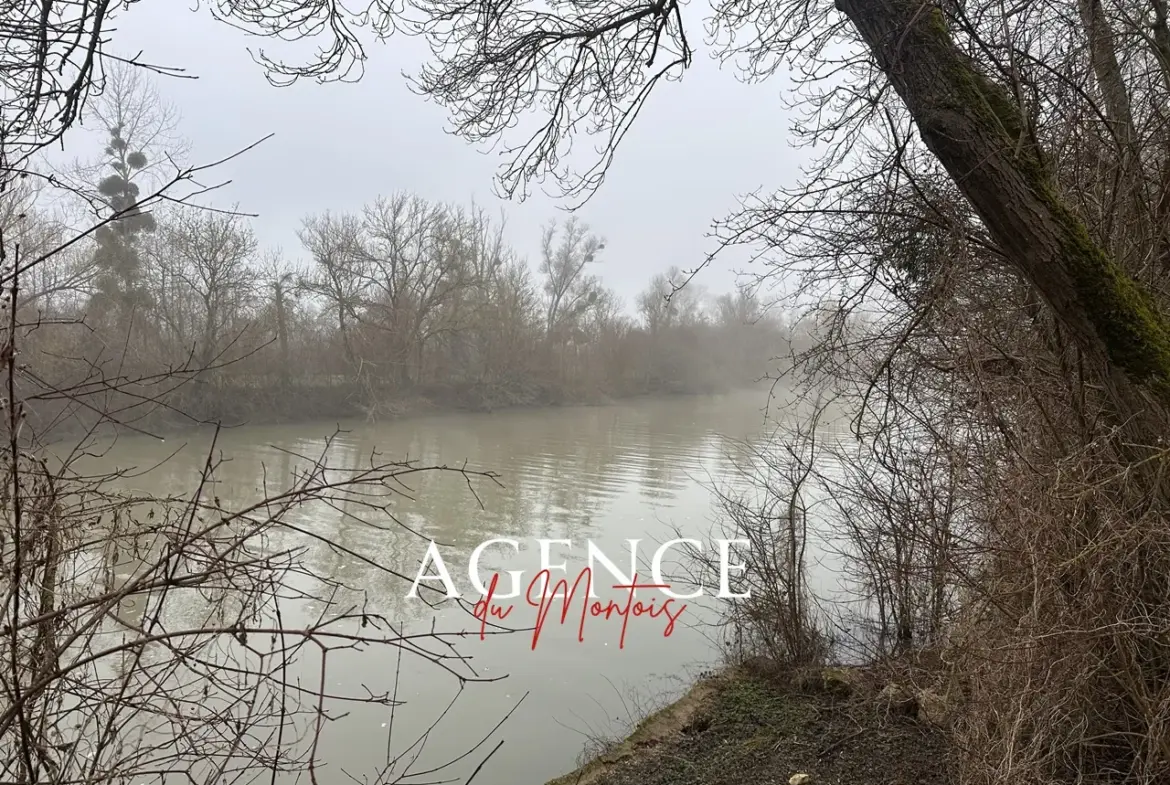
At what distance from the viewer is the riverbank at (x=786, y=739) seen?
424 centimetres

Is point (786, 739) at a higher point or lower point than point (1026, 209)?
lower

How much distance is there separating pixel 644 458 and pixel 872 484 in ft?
40.7

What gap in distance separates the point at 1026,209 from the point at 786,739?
363 cm

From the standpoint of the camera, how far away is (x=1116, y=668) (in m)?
2.83

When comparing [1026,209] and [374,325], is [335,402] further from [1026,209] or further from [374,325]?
[1026,209]

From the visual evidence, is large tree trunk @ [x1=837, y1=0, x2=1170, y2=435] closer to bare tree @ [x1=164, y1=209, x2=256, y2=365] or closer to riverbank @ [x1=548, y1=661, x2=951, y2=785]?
riverbank @ [x1=548, y1=661, x2=951, y2=785]

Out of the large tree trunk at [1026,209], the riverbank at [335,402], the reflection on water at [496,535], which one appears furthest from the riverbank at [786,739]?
the riverbank at [335,402]

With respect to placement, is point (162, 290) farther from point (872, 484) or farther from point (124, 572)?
point (872, 484)

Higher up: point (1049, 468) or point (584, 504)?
point (1049, 468)

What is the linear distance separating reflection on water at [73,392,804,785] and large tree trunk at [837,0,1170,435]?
2503mm

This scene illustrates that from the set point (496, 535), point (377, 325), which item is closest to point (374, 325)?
point (377, 325)

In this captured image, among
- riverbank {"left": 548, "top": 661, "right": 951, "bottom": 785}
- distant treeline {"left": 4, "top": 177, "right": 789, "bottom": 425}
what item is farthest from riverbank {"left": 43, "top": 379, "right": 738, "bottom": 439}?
riverbank {"left": 548, "top": 661, "right": 951, "bottom": 785}

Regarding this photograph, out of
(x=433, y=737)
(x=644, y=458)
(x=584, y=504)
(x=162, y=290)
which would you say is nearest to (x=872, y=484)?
(x=433, y=737)

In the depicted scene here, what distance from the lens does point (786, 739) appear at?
471 cm
